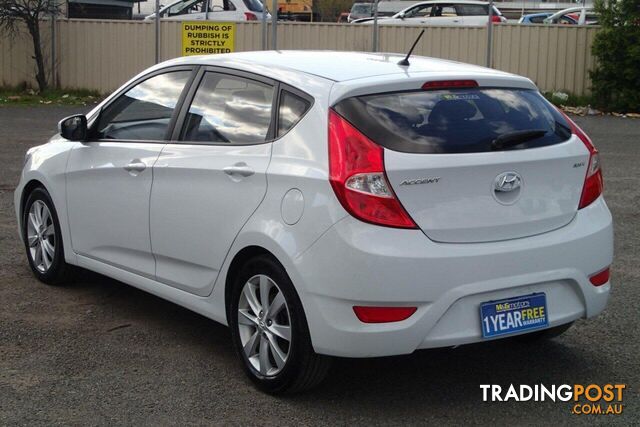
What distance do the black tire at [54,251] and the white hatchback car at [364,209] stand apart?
3.87 ft

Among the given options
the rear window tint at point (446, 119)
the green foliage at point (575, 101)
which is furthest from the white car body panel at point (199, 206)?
the green foliage at point (575, 101)

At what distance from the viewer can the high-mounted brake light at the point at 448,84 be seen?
16.1ft

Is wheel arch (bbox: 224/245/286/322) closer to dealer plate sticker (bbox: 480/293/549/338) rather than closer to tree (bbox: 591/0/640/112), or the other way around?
dealer plate sticker (bbox: 480/293/549/338)

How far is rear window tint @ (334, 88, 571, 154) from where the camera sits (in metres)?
4.66

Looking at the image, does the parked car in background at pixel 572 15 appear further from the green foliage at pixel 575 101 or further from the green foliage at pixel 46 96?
the green foliage at pixel 46 96

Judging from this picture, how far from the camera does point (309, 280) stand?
457cm

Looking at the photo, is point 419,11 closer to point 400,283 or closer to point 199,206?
point 199,206

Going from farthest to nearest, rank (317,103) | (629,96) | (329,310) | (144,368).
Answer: (629,96) → (144,368) → (317,103) → (329,310)

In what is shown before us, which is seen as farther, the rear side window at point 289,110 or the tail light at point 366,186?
the rear side window at point 289,110

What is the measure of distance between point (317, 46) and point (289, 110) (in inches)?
629

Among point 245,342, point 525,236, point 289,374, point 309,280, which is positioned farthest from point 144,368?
point 525,236

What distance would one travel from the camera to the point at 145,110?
244 inches

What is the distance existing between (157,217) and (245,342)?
1.01 m

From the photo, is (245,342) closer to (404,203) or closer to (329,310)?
(329,310)
